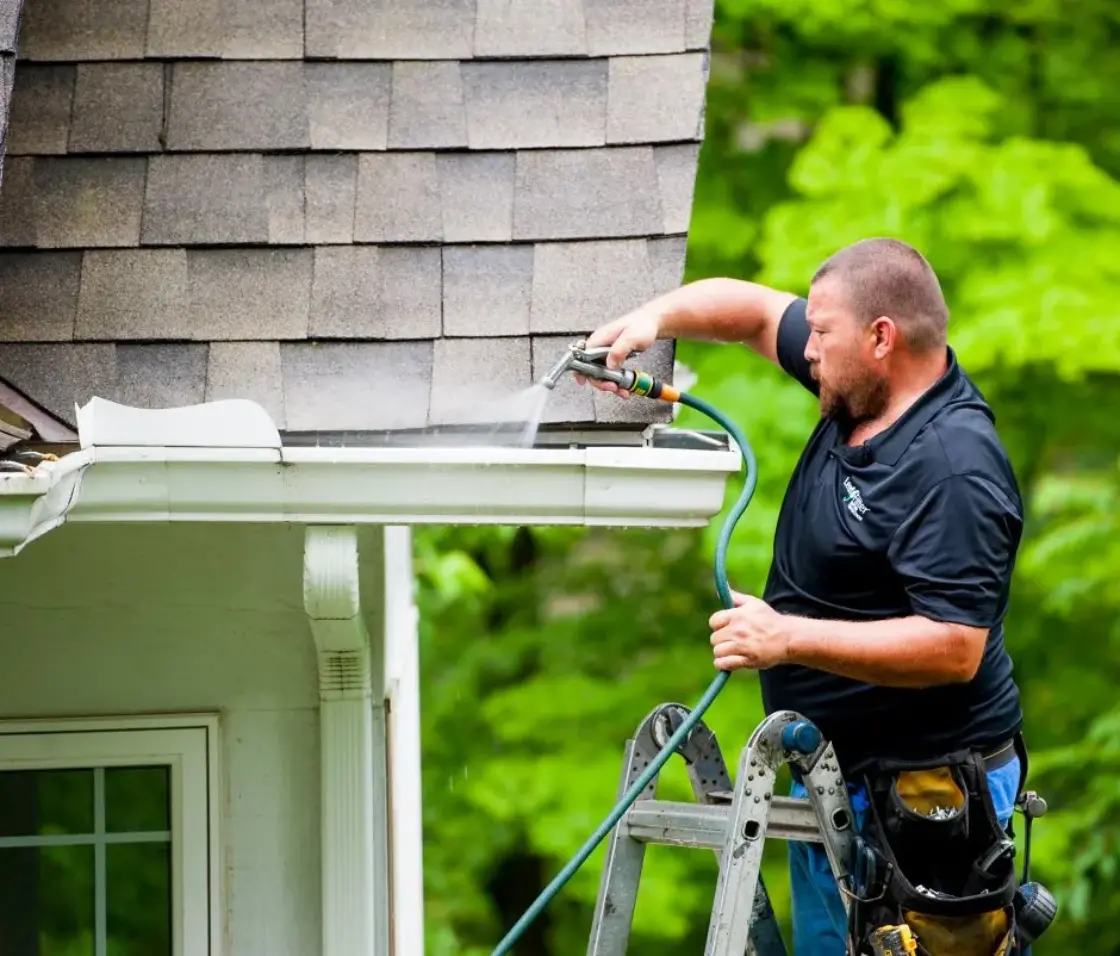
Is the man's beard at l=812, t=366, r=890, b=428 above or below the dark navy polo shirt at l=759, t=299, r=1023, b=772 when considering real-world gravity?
above

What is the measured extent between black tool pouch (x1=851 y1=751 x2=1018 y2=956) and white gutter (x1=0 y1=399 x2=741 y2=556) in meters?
0.59

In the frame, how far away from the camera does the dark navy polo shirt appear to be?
2613mm

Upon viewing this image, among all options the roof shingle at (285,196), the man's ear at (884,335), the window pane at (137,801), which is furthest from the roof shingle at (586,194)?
the window pane at (137,801)

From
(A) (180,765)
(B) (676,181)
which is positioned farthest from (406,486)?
(B) (676,181)

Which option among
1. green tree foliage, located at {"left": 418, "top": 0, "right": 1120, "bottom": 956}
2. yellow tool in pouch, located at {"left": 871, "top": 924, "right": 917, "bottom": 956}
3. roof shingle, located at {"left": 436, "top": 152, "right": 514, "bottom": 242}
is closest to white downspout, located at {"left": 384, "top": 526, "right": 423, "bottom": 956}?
roof shingle, located at {"left": 436, "top": 152, "right": 514, "bottom": 242}

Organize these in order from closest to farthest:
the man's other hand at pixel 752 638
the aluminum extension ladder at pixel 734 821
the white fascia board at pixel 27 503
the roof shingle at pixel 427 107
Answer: the white fascia board at pixel 27 503, the man's other hand at pixel 752 638, the aluminum extension ladder at pixel 734 821, the roof shingle at pixel 427 107

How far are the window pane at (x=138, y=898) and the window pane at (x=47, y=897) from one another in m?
0.04

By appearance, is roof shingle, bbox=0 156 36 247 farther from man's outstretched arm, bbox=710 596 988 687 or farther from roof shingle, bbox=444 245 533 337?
man's outstretched arm, bbox=710 596 988 687

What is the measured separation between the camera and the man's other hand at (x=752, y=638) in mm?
2578

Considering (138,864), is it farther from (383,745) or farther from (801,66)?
(801,66)

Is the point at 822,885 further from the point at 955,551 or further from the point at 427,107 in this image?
the point at 427,107

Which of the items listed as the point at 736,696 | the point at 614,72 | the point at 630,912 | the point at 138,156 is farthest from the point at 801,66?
the point at 630,912

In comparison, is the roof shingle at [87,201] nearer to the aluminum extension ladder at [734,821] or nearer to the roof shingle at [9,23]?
the roof shingle at [9,23]

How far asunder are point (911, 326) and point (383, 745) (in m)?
1.48
